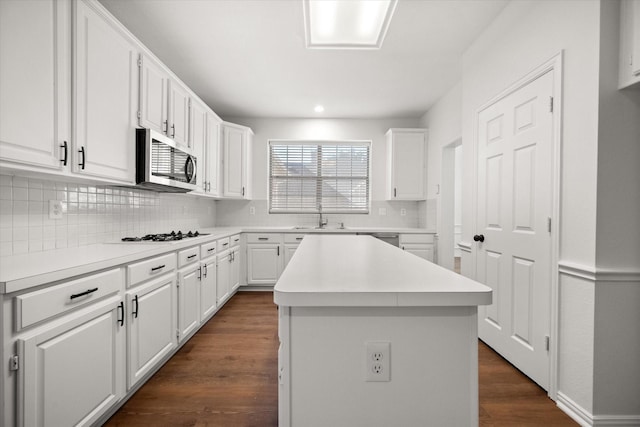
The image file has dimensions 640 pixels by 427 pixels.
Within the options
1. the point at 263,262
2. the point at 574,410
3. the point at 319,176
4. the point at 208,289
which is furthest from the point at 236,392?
the point at 319,176

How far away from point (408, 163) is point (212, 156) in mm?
2794

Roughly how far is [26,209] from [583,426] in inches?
127

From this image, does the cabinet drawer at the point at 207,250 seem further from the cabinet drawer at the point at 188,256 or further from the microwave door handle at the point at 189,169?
the microwave door handle at the point at 189,169

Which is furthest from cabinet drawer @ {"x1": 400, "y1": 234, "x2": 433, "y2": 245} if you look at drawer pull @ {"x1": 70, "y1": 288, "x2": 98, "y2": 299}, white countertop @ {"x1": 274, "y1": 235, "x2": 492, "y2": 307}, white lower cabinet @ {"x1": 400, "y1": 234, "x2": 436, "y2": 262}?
drawer pull @ {"x1": 70, "y1": 288, "x2": 98, "y2": 299}

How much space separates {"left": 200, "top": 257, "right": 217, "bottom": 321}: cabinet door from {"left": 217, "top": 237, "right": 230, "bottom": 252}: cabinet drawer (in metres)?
0.23

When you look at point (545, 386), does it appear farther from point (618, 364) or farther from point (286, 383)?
point (286, 383)

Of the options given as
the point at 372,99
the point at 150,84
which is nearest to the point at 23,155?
the point at 150,84

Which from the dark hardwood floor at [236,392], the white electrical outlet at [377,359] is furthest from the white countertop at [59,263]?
the white electrical outlet at [377,359]

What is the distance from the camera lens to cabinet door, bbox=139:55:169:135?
2363 mm

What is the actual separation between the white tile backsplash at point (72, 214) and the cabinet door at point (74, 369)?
0.65 metres

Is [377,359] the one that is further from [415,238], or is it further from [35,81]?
[415,238]

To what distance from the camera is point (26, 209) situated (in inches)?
69.2

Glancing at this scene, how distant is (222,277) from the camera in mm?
3625

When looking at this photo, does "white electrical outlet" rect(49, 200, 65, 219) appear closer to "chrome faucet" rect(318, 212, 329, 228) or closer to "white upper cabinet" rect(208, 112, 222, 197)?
"white upper cabinet" rect(208, 112, 222, 197)
